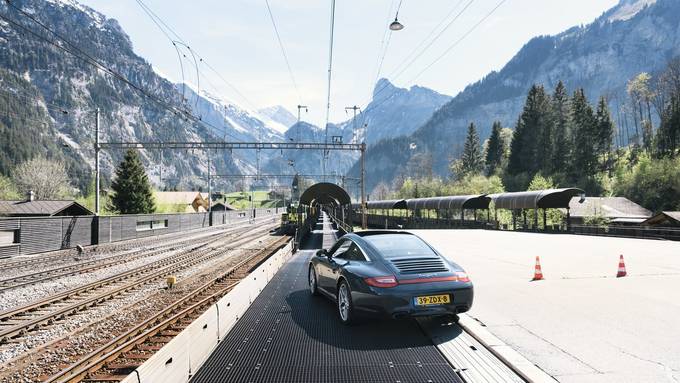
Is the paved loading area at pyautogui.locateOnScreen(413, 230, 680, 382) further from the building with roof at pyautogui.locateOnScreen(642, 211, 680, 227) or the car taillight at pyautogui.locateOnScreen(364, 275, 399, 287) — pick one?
the building with roof at pyautogui.locateOnScreen(642, 211, 680, 227)

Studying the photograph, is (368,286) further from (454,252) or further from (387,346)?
(454,252)

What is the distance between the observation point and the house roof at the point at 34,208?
31.0m

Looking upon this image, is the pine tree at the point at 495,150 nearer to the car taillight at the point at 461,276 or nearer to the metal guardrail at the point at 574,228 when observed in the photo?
the metal guardrail at the point at 574,228

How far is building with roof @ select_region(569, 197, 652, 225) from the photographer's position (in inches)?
1833

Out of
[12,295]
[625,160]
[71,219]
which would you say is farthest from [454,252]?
[625,160]

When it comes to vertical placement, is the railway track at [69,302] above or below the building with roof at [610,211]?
below

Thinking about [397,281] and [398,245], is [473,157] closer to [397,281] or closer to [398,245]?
[398,245]

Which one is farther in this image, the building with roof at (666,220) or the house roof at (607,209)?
the house roof at (607,209)

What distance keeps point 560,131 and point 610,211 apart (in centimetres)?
3618

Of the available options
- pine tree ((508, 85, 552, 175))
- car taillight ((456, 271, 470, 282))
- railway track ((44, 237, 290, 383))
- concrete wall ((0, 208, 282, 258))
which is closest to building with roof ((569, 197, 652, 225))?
pine tree ((508, 85, 552, 175))

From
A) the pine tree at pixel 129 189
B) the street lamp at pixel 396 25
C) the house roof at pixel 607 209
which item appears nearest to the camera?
the street lamp at pixel 396 25

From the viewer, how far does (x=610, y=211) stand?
162ft

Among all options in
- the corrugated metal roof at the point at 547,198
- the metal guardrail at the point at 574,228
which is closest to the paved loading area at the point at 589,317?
the metal guardrail at the point at 574,228

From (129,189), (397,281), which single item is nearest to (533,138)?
(129,189)
